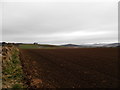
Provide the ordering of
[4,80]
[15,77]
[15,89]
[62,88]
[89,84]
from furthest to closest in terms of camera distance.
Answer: [15,77] < [4,80] < [89,84] < [62,88] < [15,89]

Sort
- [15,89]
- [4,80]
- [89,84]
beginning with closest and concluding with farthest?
[15,89], [89,84], [4,80]

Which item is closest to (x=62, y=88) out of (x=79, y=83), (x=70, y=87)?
(x=70, y=87)

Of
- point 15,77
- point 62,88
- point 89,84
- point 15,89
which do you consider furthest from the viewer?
point 15,77

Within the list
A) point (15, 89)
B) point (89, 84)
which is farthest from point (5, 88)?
point (89, 84)

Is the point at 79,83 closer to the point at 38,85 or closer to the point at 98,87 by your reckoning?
the point at 98,87

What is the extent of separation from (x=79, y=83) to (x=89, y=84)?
2.03 ft

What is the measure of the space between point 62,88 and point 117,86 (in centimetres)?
320

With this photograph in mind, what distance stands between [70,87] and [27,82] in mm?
2692

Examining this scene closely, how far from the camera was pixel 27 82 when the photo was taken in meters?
8.16

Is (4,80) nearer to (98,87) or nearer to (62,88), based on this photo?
(62,88)

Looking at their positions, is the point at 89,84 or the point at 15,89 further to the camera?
the point at 89,84

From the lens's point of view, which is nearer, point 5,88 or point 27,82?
point 5,88

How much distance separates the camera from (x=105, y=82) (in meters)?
8.43

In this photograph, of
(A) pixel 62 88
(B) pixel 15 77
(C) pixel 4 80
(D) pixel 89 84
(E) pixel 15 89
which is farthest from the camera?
(B) pixel 15 77
